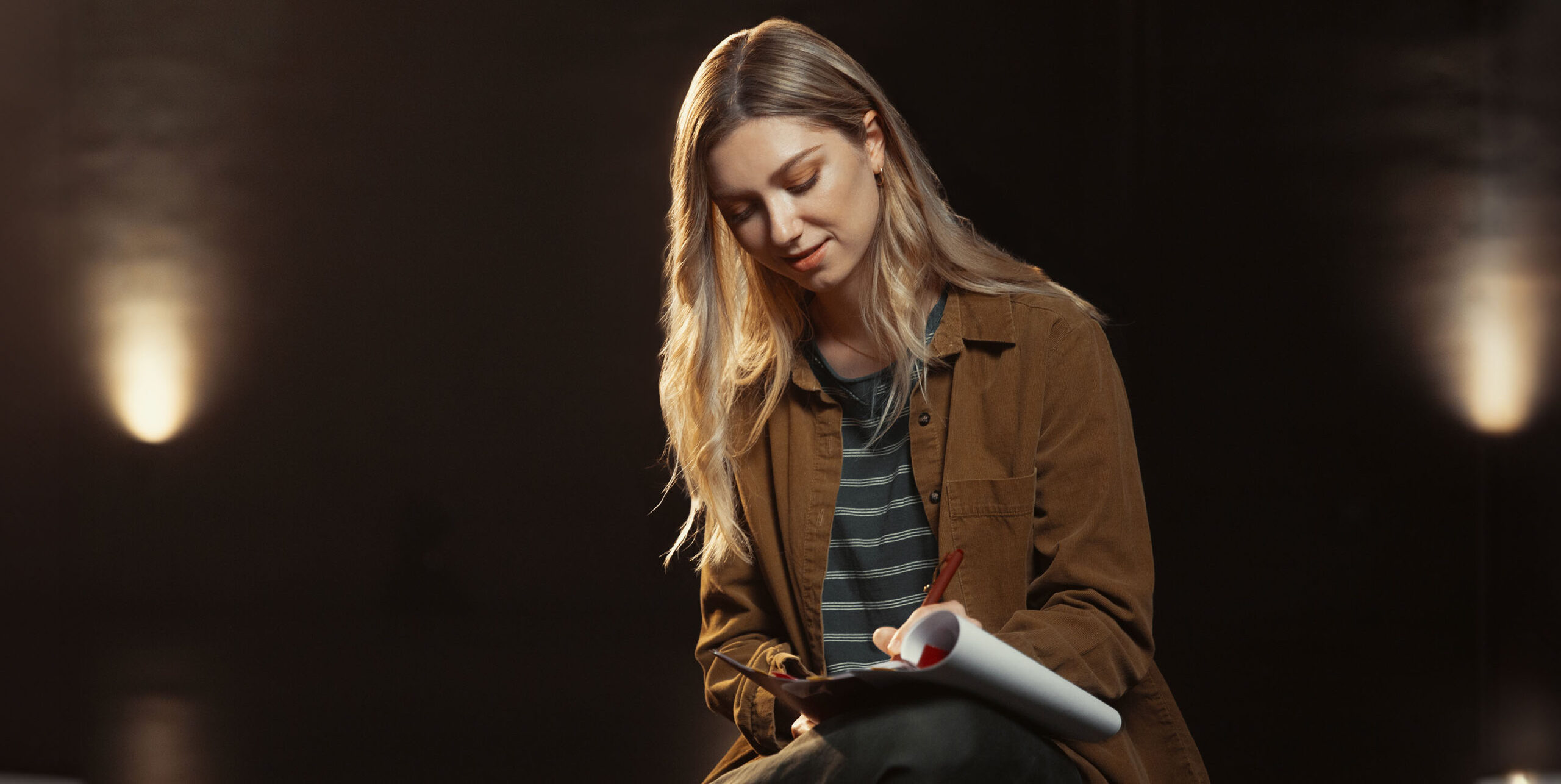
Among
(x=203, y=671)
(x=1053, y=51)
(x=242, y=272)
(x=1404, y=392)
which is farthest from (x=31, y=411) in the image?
(x=1404, y=392)

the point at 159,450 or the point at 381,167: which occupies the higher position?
the point at 381,167

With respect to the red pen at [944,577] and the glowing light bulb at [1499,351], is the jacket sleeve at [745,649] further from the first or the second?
the glowing light bulb at [1499,351]

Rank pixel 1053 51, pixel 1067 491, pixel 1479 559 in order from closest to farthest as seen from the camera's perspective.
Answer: pixel 1067 491 < pixel 1479 559 < pixel 1053 51

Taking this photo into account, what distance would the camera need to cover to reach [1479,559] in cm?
274

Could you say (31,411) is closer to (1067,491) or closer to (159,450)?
(159,450)

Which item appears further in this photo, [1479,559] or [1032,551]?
[1479,559]

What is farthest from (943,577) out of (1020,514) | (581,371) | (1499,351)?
(581,371)

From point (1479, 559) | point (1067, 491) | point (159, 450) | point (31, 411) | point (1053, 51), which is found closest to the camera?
point (1067, 491)

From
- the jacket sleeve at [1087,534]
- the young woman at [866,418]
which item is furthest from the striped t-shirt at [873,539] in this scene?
the jacket sleeve at [1087,534]

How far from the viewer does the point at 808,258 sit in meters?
1.29

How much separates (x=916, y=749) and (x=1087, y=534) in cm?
34

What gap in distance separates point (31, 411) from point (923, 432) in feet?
10.3

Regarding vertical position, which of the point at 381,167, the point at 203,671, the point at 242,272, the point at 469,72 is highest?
the point at 469,72

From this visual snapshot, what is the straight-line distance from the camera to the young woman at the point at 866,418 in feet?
4.01
